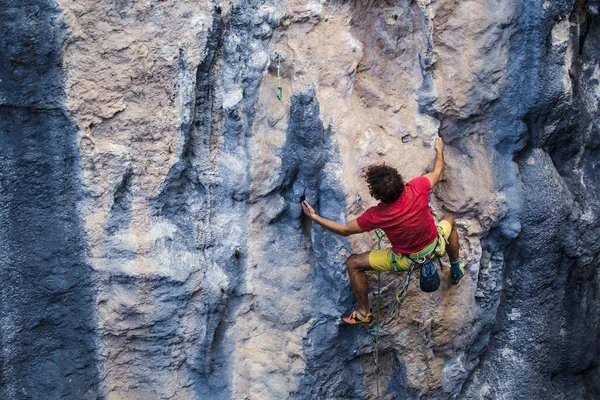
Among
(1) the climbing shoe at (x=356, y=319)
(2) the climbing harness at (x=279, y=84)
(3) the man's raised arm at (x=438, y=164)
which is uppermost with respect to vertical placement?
(2) the climbing harness at (x=279, y=84)

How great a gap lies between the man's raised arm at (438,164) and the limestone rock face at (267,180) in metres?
0.07

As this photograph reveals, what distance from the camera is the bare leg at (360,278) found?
161 inches

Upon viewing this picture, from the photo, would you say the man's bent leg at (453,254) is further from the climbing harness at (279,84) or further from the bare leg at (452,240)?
the climbing harness at (279,84)

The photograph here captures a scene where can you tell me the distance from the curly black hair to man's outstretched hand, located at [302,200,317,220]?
1.31 feet

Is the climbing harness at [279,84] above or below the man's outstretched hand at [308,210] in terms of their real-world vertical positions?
above

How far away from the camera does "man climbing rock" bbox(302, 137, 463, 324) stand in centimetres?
377

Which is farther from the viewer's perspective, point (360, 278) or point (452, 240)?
point (452, 240)

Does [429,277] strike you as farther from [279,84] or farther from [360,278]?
[279,84]

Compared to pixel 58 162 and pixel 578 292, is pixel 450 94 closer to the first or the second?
pixel 578 292

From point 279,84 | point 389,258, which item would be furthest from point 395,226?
point 279,84

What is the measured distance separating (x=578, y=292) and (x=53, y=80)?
3.61 meters

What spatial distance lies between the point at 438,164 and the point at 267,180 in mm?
981

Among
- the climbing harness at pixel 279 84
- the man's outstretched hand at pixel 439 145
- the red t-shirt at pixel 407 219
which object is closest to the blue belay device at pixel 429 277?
the red t-shirt at pixel 407 219

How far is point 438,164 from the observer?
4.26m
